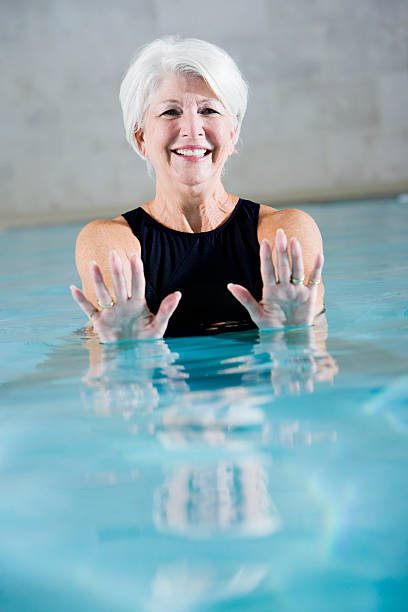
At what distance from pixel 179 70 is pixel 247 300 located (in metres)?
→ 0.76

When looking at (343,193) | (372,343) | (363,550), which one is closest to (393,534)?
(363,550)

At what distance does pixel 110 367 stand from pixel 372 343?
0.78 m

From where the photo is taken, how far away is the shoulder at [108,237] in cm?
243

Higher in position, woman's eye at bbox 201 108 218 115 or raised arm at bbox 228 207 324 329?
woman's eye at bbox 201 108 218 115

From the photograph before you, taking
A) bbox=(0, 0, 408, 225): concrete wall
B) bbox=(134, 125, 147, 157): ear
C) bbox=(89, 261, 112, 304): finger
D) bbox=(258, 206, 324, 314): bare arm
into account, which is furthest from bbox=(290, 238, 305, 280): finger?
bbox=(0, 0, 408, 225): concrete wall

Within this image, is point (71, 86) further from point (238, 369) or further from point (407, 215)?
point (238, 369)

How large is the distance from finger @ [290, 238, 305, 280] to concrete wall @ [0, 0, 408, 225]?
9018 millimetres

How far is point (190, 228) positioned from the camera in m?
2.50

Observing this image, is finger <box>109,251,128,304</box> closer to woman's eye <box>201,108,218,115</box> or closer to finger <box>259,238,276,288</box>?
finger <box>259,238,276,288</box>

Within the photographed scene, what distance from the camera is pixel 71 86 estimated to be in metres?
11.3

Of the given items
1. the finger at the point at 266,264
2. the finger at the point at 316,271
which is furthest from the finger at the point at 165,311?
the finger at the point at 316,271

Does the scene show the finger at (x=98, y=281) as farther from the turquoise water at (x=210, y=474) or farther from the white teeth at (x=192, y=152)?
the white teeth at (x=192, y=152)

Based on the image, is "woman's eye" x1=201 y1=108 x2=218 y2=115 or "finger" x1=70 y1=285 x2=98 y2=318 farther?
"woman's eye" x1=201 y1=108 x2=218 y2=115

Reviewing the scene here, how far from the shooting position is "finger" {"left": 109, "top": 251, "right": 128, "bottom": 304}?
2.06 metres
